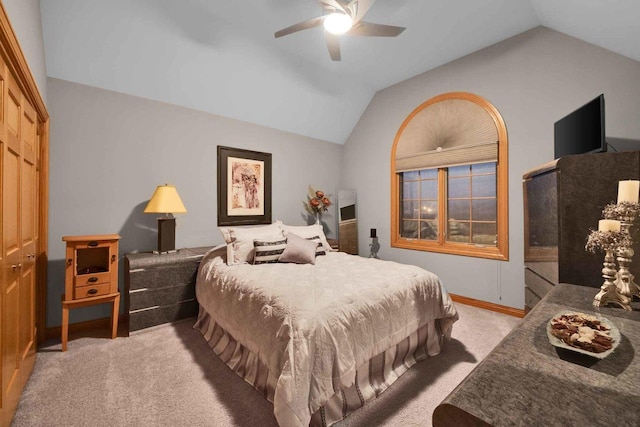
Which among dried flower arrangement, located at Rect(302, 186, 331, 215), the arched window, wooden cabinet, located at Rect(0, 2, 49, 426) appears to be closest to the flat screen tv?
the arched window

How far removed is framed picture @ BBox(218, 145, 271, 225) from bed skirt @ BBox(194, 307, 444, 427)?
1.65 meters

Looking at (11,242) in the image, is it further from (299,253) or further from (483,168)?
(483,168)

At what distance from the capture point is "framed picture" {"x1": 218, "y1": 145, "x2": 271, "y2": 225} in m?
3.77

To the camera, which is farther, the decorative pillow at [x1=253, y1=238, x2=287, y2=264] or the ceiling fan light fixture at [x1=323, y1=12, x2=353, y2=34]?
the decorative pillow at [x1=253, y1=238, x2=287, y2=264]

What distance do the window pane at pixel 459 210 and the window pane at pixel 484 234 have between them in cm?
18

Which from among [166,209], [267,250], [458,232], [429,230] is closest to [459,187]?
[458,232]

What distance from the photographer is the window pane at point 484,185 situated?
3.58 meters

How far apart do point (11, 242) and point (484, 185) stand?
14.9 feet

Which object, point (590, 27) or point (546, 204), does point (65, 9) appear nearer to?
point (546, 204)

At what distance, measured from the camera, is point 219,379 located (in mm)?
2018

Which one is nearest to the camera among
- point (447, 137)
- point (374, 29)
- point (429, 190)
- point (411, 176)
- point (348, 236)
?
point (374, 29)

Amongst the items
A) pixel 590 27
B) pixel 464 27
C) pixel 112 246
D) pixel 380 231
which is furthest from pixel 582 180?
pixel 112 246

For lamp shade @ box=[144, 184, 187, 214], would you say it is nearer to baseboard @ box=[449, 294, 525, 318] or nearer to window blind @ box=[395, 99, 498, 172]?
window blind @ box=[395, 99, 498, 172]

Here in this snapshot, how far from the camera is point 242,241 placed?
9.61 ft
